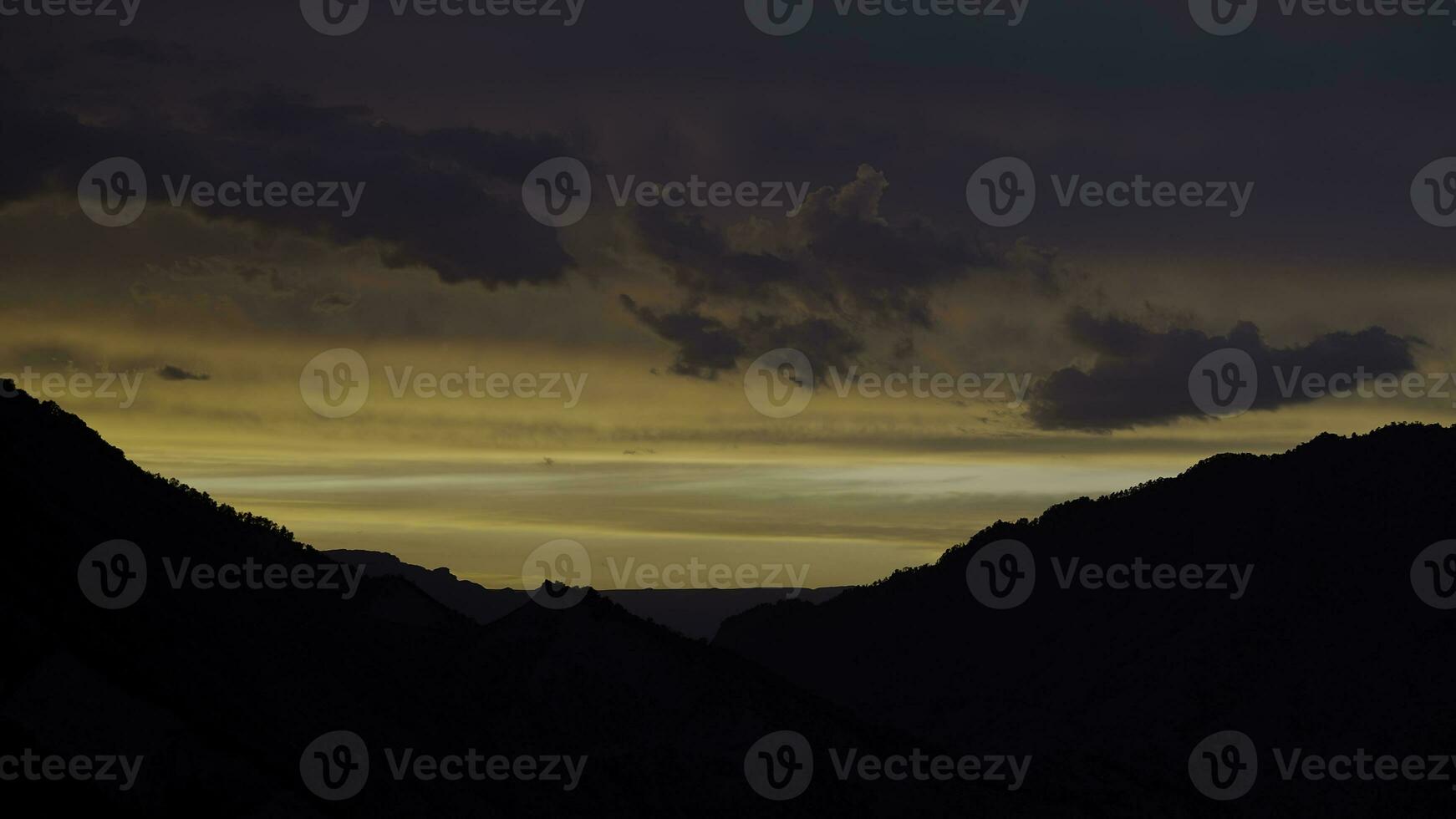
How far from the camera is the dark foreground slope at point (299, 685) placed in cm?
3756

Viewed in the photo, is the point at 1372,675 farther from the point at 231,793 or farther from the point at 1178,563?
the point at 231,793

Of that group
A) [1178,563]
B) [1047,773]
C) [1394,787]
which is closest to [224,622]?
[1047,773]

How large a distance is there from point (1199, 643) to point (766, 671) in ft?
116

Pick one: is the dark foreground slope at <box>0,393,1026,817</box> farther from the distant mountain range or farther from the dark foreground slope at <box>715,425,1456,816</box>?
the dark foreground slope at <box>715,425,1456,816</box>

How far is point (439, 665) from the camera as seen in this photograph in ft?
185

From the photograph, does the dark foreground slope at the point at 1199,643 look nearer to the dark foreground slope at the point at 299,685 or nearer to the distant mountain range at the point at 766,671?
the distant mountain range at the point at 766,671

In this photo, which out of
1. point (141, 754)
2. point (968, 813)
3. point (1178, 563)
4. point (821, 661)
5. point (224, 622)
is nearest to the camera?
point (141, 754)

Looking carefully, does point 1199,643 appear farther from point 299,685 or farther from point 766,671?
point 299,685

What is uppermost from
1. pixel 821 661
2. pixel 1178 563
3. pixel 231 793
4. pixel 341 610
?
pixel 1178 563

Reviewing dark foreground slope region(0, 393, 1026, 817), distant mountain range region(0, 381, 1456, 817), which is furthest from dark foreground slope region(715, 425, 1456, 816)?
dark foreground slope region(0, 393, 1026, 817)

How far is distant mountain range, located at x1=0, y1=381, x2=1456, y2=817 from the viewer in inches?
1667

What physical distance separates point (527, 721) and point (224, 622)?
12.3 metres

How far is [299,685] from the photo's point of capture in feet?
156

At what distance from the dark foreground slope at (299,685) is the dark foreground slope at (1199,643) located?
17403mm
